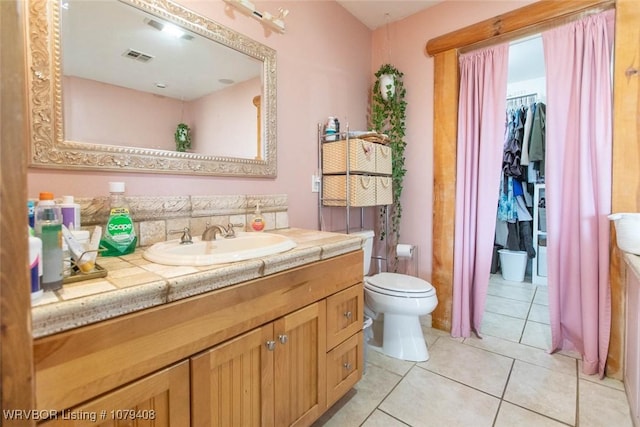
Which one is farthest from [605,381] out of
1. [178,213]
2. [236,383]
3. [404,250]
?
[178,213]

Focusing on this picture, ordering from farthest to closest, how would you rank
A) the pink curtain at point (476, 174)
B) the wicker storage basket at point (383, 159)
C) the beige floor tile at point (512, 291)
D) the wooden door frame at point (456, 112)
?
the beige floor tile at point (512, 291) < the wicker storage basket at point (383, 159) < the pink curtain at point (476, 174) < the wooden door frame at point (456, 112)

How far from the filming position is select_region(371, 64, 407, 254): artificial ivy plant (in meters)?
2.29

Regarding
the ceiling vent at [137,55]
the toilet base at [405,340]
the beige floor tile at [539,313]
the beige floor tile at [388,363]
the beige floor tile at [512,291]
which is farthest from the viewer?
the beige floor tile at [512,291]

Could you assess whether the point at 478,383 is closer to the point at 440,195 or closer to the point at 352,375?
the point at 352,375

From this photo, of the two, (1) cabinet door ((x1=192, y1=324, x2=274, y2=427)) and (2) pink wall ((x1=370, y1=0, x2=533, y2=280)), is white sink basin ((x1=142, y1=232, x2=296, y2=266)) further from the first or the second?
(2) pink wall ((x1=370, y1=0, x2=533, y2=280))

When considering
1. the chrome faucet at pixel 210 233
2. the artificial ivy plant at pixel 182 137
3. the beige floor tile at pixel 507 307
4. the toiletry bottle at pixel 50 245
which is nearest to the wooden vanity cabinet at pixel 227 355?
the toiletry bottle at pixel 50 245

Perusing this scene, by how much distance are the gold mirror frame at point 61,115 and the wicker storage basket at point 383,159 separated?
0.95 meters

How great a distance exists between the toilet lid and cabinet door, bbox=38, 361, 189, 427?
129 cm

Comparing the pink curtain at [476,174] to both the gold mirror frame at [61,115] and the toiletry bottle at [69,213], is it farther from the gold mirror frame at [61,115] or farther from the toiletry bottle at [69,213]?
the toiletry bottle at [69,213]

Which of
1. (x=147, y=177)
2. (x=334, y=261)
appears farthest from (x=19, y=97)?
(x=334, y=261)

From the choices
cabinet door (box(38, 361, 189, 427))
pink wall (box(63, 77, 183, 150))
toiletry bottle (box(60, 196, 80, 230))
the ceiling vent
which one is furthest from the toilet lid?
the ceiling vent

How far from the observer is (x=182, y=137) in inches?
51.8

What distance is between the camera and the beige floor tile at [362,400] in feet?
4.42

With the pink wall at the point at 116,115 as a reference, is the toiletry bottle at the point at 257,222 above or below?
below
